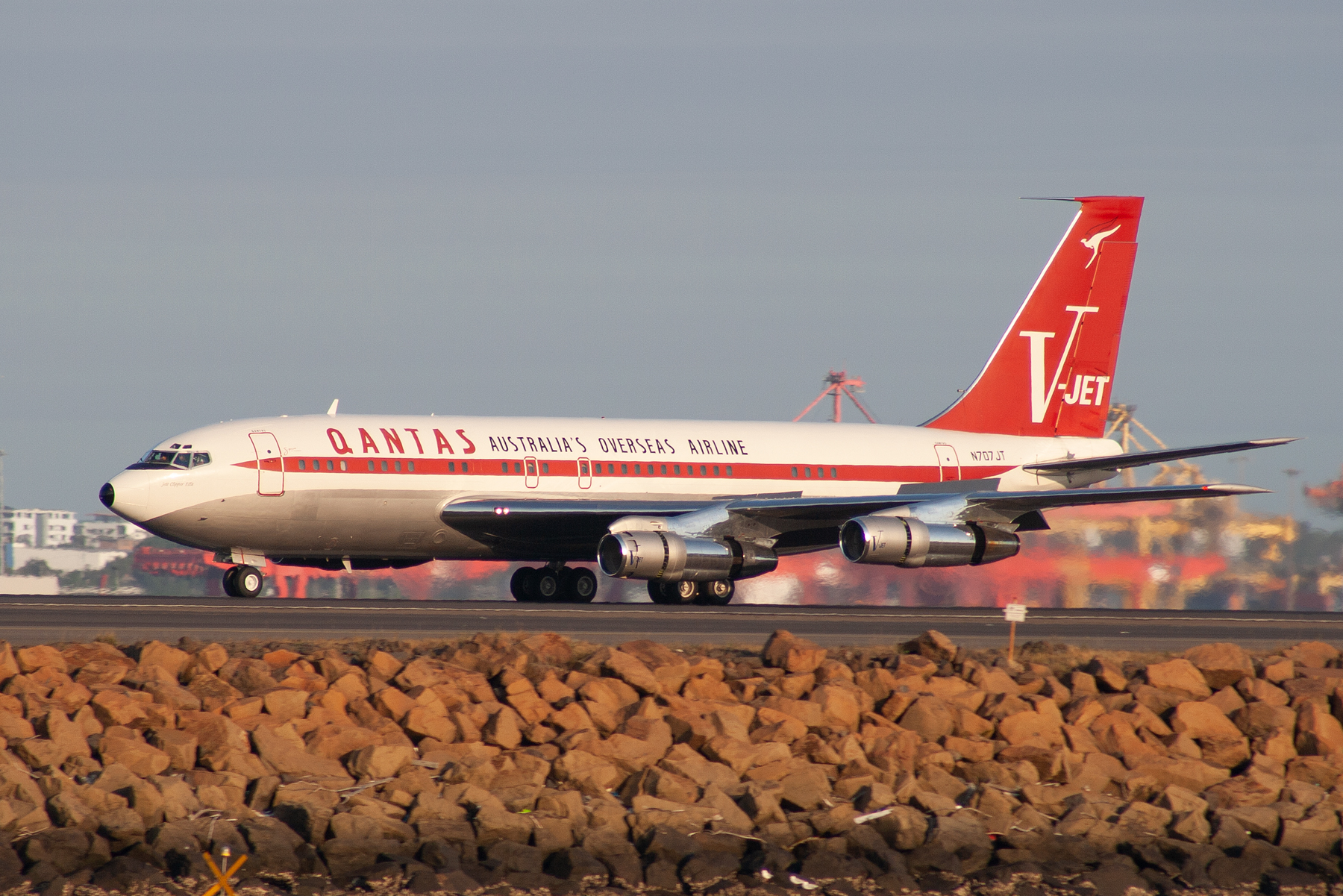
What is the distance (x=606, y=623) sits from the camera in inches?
982

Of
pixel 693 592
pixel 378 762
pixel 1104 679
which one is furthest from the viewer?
pixel 693 592

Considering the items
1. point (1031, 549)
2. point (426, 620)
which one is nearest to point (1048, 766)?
point (426, 620)

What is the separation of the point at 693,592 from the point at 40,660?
60.1 ft

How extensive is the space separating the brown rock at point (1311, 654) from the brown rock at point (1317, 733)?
2.37m

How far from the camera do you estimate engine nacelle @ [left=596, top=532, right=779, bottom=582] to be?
31.1 metres

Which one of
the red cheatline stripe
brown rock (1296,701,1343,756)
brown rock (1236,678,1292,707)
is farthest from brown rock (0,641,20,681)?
the red cheatline stripe

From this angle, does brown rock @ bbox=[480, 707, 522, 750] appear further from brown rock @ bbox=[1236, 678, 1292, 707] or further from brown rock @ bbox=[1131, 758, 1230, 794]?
brown rock @ bbox=[1236, 678, 1292, 707]

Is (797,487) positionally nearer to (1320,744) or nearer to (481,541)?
(481,541)

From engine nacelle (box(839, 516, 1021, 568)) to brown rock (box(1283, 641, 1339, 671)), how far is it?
1252 cm

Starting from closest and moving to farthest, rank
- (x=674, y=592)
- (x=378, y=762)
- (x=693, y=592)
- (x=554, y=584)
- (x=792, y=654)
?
(x=378, y=762), (x=792, y=654), (x=674, y=592), (x=693, y=592), (x=554, y=584)

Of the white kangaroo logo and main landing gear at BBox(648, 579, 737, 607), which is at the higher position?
the white kangaroo logo

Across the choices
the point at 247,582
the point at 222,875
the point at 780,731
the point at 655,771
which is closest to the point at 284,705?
the point at 222,875

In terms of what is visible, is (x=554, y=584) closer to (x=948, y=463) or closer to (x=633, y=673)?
(x=948, y=463)

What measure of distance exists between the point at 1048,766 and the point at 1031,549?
958 inches
